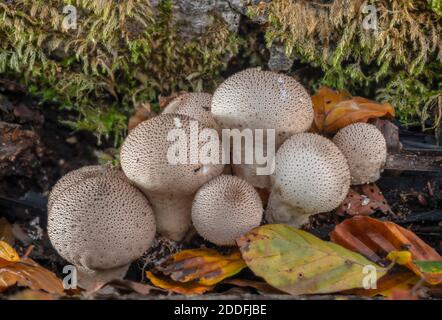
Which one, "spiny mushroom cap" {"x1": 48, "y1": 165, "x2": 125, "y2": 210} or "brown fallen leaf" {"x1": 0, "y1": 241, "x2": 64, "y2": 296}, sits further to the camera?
"spiny mushroom cap" {"x1": 48, "y1": 165, "x2": 125, "y2": 210}

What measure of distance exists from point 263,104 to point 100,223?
90 centimetres

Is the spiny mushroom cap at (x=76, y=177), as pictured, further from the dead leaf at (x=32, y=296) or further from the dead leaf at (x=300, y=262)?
the dead leaf at (x=300, y=262)

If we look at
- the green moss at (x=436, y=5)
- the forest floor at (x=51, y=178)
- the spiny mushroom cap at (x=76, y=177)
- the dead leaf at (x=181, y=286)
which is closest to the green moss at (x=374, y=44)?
the green moss at (x=436, y=5)

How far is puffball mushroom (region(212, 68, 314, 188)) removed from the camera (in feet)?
8.04

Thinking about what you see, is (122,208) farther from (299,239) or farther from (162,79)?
(162,79)

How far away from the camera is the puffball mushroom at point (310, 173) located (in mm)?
2367

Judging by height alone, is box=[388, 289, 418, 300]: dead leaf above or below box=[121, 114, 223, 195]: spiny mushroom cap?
below

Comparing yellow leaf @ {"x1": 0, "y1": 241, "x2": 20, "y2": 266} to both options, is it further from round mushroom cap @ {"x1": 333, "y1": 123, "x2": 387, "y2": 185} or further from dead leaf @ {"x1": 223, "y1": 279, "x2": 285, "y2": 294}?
round mushroom cap @ {"x1": 333, "y1": 123, "x2": 387, "y2": 185}

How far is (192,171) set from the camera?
239 cm

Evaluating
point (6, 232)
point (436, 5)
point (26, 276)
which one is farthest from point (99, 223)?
point (436, 5)

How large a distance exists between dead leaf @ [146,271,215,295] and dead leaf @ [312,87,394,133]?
42.1 inches

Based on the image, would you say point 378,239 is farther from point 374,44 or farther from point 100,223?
point 100,223

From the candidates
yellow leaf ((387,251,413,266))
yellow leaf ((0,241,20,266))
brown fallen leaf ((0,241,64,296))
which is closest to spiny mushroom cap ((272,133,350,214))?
yellow leaf ((387,251,413,266))

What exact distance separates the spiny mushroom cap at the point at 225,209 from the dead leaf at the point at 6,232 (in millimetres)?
1150
